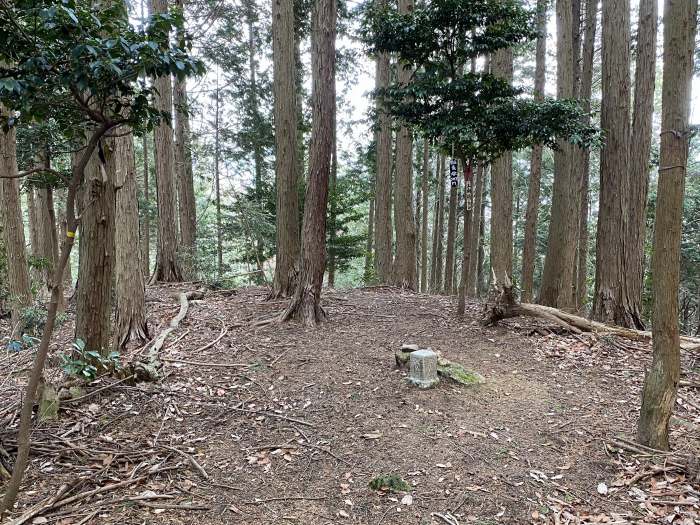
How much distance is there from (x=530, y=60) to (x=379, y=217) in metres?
9.71

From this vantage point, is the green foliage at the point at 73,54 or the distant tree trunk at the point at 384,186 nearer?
the green foliage at the point at 73,54

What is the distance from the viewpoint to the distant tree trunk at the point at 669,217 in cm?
292

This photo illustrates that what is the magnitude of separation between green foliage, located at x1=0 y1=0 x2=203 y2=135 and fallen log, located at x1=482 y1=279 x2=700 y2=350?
5.42 metres

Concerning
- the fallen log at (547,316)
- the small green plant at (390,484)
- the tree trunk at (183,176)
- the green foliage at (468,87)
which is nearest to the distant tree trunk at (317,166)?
the green foliage at (468,87)

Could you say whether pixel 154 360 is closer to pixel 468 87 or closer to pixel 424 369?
pixel 424 369

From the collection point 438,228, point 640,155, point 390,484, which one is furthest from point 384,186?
point 390,484

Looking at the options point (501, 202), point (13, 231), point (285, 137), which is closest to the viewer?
point (13, 231)

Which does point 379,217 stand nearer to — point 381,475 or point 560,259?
point 560,259

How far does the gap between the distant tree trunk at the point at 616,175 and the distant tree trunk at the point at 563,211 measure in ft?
4.72

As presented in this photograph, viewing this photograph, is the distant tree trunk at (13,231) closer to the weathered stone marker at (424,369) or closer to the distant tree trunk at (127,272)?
the distant tree trunk at (127,272)

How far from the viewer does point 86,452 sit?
3.15 meters

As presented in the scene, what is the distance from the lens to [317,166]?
610 centimetres

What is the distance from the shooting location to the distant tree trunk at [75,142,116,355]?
3910 millimetres

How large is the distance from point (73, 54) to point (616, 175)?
6942 mm
